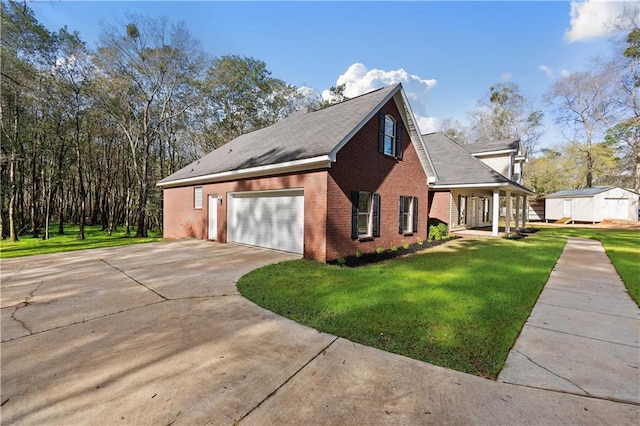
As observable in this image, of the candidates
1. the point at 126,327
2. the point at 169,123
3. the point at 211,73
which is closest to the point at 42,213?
the point at 169,123

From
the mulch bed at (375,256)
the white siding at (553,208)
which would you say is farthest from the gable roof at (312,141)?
the white siding at (553,208)

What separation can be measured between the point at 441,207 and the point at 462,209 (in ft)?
9.13

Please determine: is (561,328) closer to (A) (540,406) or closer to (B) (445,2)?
(A) (540,406)

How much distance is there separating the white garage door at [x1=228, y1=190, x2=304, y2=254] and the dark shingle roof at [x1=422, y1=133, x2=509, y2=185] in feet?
30.1

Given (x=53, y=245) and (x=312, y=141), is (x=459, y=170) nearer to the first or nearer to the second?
(x=312, y=141)

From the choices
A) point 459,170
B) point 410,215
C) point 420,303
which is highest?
point 459,170

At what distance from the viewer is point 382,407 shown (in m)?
2.27

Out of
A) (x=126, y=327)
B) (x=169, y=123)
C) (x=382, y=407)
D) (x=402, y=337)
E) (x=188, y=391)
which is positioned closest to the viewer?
(x=382, y=407)

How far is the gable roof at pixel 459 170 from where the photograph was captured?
13.6 meters

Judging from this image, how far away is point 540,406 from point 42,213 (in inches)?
1536

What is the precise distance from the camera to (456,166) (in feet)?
52.2

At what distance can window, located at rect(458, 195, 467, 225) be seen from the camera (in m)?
17.2

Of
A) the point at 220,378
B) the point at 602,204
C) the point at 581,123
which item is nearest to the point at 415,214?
the point at 220,378

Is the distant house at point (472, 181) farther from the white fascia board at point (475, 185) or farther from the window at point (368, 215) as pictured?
the window at point (368, 215)
